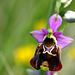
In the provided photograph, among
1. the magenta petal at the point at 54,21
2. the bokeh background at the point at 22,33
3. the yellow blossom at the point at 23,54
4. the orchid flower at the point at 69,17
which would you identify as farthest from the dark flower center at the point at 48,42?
the yellow blossom at the point at 23,54

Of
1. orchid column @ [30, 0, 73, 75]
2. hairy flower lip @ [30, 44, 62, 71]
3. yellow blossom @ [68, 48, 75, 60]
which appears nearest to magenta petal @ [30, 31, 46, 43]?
orchid column @ [30, 0, 73, 75]

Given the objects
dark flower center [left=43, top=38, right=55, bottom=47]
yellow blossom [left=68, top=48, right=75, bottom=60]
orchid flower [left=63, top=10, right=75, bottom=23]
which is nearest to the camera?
orchid flower [left=63, top=10, right=75, bottom=23]

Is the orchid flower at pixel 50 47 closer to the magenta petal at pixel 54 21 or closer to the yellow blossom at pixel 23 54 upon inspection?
the magenta petal at pixel 54 21

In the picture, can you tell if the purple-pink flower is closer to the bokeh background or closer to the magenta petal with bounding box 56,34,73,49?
the magenta petal with bounding box 56,34,73,49

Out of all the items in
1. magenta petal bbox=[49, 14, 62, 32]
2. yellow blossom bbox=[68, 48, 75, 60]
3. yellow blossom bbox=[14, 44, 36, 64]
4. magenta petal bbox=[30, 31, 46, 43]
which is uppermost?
magenta petal bbox=[49, 14, 62, 32]

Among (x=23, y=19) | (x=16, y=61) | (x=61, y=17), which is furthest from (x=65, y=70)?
(x=61, y=17)

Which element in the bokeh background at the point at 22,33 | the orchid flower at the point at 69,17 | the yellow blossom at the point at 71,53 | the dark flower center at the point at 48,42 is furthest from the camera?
the yellow blossom at the point at 71,53

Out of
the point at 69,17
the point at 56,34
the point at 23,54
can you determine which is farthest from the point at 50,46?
the point at 23,54

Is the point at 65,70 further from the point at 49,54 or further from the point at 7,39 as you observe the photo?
the point at 49,54
